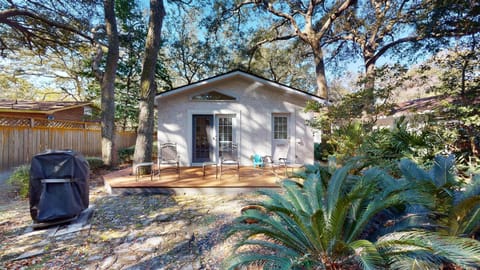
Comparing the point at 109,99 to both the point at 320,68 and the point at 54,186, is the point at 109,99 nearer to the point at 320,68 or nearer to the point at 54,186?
the point at 54,186

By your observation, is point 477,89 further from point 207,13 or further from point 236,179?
point 207,13

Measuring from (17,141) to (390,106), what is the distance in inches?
478

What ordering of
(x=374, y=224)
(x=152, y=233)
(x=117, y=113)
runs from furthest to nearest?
(x=117, y=113), (x=152, y=233), (x=374, y=224)

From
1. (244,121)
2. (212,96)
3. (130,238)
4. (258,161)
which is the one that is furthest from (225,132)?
(130,238)

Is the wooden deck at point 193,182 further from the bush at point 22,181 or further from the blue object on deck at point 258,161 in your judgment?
the bush at point 22,181

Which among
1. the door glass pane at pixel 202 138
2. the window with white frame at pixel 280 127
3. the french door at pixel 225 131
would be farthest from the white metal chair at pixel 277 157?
the door glass pane at pixel 202 138

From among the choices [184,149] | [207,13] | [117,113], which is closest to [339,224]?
[184,149]

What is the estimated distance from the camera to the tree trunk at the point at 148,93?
6.35m

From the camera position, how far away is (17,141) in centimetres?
748

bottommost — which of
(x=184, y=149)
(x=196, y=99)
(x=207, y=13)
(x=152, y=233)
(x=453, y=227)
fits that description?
(x=152, y=233)

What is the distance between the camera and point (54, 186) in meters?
3.41

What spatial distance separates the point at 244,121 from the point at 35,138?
26.5 feet

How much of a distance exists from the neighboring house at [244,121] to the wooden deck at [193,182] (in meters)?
1.43

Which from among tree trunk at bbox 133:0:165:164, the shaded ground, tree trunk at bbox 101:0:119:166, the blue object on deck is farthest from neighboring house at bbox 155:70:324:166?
the shaded ground
